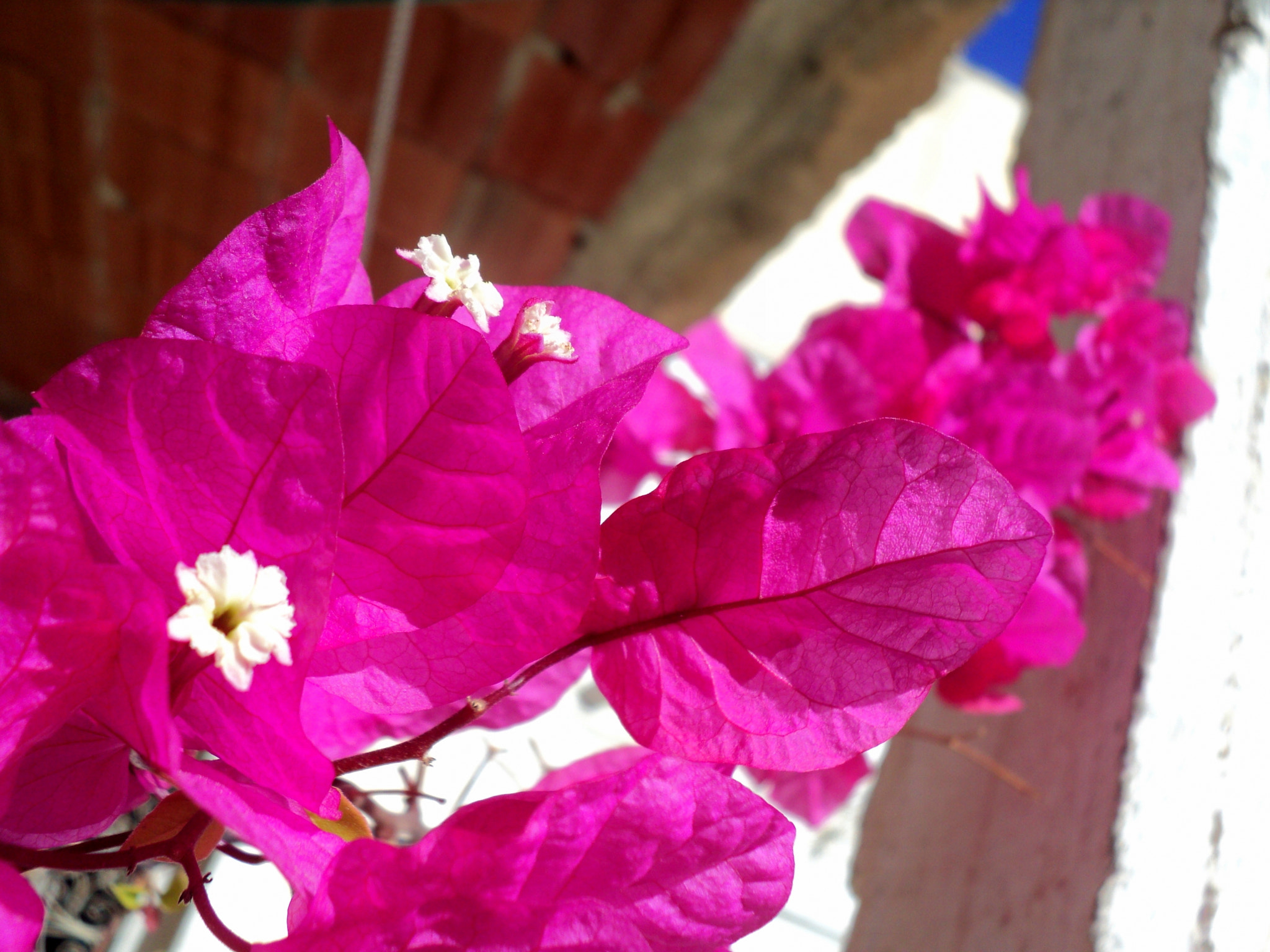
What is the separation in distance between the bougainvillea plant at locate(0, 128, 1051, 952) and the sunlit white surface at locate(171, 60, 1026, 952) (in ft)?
0.44

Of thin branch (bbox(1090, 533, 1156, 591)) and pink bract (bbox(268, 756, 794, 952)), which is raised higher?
thin branch (bbox(1090, 533, 1156, 591))

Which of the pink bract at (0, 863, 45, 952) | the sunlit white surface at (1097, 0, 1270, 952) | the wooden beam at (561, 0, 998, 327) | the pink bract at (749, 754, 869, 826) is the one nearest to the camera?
the pink bract at (0, 863, 45, 952)

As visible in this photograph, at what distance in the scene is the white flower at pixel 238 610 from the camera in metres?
0.17

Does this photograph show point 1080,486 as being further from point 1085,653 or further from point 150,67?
point 150,67

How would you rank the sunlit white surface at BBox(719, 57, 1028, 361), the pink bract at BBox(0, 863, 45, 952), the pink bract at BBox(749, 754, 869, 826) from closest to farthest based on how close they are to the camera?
the pink bract at BBox(0, 863, 45, 952)
the pink bract at BBox(749, 754, 869, 826)
the sunlit white surface at BBox(719, 57, 1028, 361)

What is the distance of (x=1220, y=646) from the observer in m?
0.40

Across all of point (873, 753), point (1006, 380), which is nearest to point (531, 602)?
point (1006, 380)

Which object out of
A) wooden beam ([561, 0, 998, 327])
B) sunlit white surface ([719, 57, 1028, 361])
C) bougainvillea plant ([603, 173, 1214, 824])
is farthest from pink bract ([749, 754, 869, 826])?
sunlit white surface ([719, 57, 1028, 361])

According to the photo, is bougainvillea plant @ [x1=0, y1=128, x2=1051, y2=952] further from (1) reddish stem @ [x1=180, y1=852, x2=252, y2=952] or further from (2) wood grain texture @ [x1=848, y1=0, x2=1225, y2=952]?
(2) wood grain texture @ [x1=848, y1=0, x2=1225, y2=952]

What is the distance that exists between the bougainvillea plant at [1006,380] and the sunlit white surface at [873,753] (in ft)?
0.17

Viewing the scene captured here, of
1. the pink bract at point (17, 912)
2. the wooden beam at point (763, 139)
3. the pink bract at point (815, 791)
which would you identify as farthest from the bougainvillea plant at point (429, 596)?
the wooden beam at point (763, 139)

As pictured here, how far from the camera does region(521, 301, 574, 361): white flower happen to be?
213mm

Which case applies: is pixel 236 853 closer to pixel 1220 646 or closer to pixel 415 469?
pixel 415 469

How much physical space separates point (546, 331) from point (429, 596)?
0.21ft
